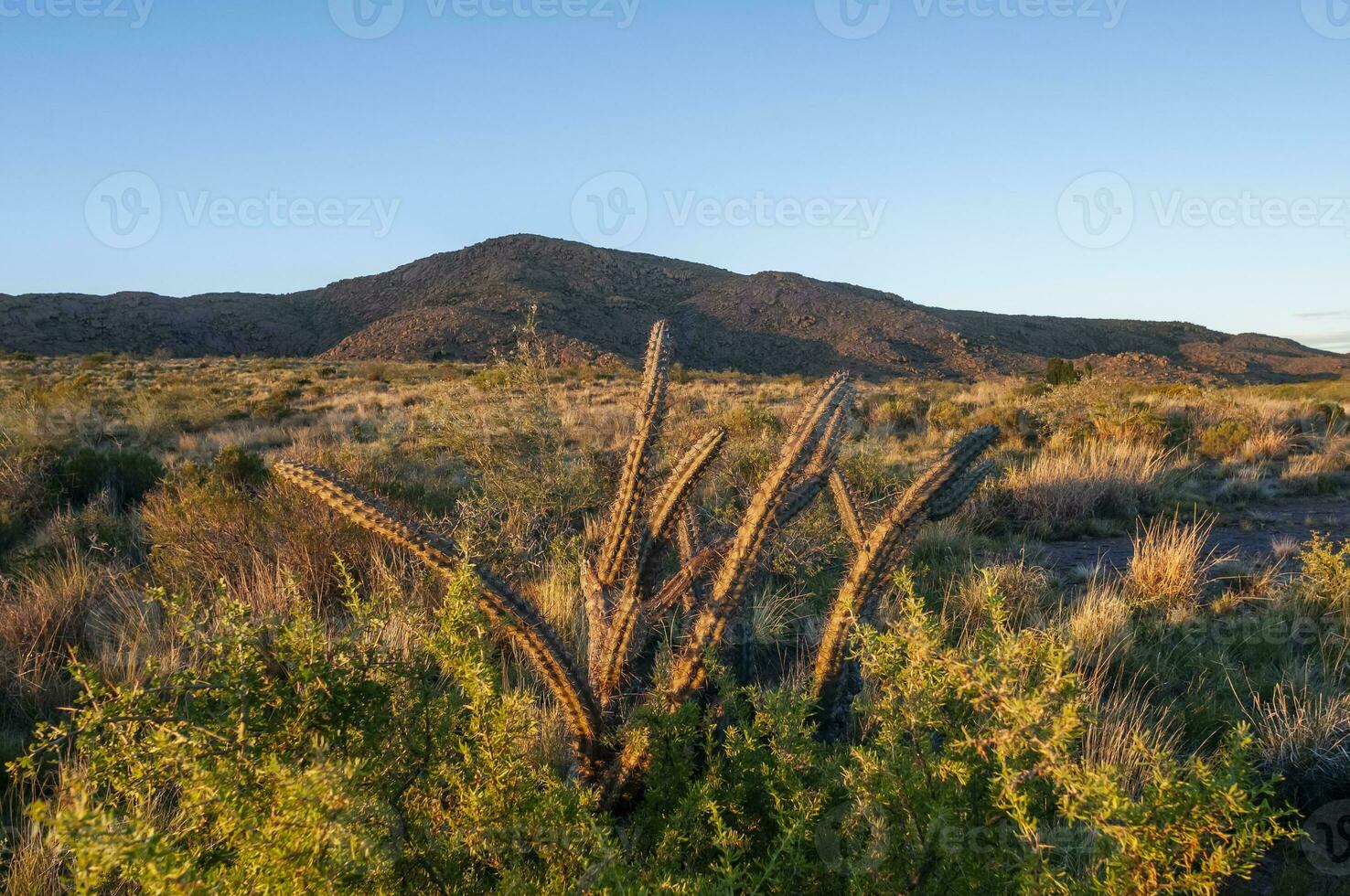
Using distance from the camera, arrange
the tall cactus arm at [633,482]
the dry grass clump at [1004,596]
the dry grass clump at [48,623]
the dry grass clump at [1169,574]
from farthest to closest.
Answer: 1. the dry grass clump at [1169,574]
2. the dry grass clump at [1004,596]
3. the dry grass clump at [48,623]
4. the tall cactus arm at [633,482]

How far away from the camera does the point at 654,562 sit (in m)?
3.19

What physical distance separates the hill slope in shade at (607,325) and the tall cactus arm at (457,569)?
43.9 metres

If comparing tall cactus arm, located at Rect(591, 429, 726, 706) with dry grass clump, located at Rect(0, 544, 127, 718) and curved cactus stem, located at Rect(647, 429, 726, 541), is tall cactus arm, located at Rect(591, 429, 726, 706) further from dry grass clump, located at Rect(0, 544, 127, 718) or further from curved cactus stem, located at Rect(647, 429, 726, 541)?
dry grass clump, located at Rect(0, 544, 127, 718)

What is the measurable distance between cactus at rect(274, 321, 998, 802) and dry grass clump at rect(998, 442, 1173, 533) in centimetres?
517

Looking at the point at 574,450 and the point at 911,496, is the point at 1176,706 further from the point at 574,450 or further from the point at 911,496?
the point at 574,450

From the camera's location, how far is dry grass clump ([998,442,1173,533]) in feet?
25.0

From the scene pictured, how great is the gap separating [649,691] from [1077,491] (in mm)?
6641

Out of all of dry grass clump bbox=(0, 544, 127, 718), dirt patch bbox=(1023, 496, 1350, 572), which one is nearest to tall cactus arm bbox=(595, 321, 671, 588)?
dry grass clump bbox=(0, 544, 127, 718)

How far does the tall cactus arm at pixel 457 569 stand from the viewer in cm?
244

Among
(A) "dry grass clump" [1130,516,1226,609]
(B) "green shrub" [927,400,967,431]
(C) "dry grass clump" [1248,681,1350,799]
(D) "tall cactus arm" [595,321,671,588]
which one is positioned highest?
(D) "tall cactus arm" [595,321,671,588]

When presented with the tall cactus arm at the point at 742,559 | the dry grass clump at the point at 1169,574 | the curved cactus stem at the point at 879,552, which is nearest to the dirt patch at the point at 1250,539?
the dry grass clump at the point at 1169,574

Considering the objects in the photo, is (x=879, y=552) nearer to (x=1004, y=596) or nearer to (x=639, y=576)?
(x=639, y=576)

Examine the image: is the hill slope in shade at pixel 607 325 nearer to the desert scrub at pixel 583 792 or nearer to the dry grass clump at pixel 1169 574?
the dry grass clump at pixel 1169 574

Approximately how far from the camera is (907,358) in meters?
58.2
